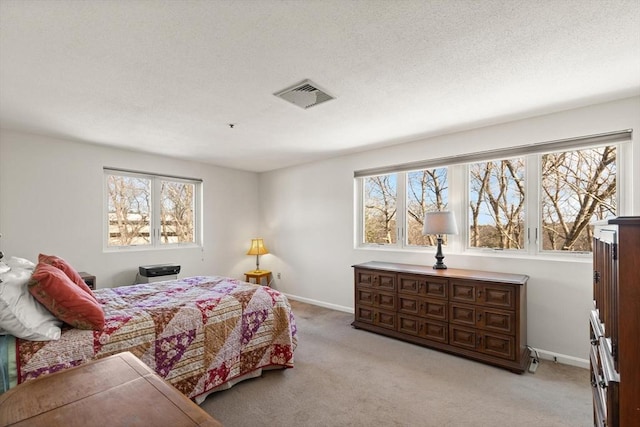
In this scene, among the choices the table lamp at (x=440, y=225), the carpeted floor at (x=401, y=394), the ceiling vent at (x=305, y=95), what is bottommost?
the carpeted floor at (x=401, y=394)

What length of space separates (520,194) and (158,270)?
4.65m

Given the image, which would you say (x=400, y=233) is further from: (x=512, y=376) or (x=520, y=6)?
(x=520, y=6)

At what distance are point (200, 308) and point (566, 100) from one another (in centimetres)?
361

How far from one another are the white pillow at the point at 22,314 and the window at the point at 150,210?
2698mm

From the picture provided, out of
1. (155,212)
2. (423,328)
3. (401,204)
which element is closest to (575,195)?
(401,204)

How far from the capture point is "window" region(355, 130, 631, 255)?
2.88m

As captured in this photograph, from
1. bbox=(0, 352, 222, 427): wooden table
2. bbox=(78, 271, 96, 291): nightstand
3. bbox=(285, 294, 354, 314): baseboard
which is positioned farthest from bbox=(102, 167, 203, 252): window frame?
bbox=(0, 352, 222, 427): wooden table

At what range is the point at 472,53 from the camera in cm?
197

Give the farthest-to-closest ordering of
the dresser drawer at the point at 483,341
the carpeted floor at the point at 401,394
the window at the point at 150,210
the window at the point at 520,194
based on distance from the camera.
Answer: the window at the point at 150,210 < the window at the point at 520,194 < the dresser drawer at the point at 483,341 < the carpeted floor at the point at 401,394

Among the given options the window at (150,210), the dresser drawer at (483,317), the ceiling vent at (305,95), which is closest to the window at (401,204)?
the dresser drawer at (483,317)

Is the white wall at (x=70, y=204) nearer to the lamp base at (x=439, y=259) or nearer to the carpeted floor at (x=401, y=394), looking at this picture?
the carpeted floor at (x=401, y=394)

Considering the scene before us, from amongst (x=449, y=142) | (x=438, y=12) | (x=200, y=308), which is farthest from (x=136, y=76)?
(x=449, y=142)

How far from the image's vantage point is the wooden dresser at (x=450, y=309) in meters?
2.80

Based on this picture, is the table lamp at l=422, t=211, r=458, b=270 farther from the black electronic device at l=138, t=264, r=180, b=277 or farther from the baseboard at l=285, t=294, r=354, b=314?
the black electronic device at l=138, t=264, r=180, b=277
